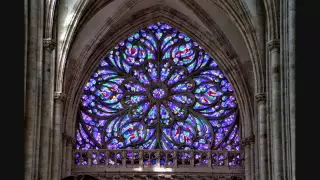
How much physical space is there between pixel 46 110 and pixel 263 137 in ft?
18.1

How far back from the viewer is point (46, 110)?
79.1 ft

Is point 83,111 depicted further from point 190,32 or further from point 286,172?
point 286,172

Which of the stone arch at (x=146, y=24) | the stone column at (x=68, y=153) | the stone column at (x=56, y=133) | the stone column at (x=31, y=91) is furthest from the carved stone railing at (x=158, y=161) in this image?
the stone column at (x=31, y=91)

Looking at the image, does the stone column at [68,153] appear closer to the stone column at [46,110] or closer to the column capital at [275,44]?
the stone column at [46,110]

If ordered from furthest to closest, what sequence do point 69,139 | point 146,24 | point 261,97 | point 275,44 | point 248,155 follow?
1. point 146,24
2. point 69,139
3. point 248,155
4. point 261,97
5. point 275,44

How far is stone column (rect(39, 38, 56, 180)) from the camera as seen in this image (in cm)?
2380

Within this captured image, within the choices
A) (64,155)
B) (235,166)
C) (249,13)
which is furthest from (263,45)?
(64,155)

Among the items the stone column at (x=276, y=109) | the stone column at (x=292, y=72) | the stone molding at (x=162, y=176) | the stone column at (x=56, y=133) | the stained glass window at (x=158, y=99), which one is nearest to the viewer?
the stone column at (x=292, y=72)

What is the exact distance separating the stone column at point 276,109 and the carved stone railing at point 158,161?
505cm

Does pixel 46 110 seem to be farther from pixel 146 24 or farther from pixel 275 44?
pixel 146 24

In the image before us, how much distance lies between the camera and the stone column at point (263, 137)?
25.9 meters

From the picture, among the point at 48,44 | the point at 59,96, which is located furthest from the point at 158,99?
the point at 48,44

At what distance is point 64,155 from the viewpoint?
94.6ft

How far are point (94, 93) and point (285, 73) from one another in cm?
858
